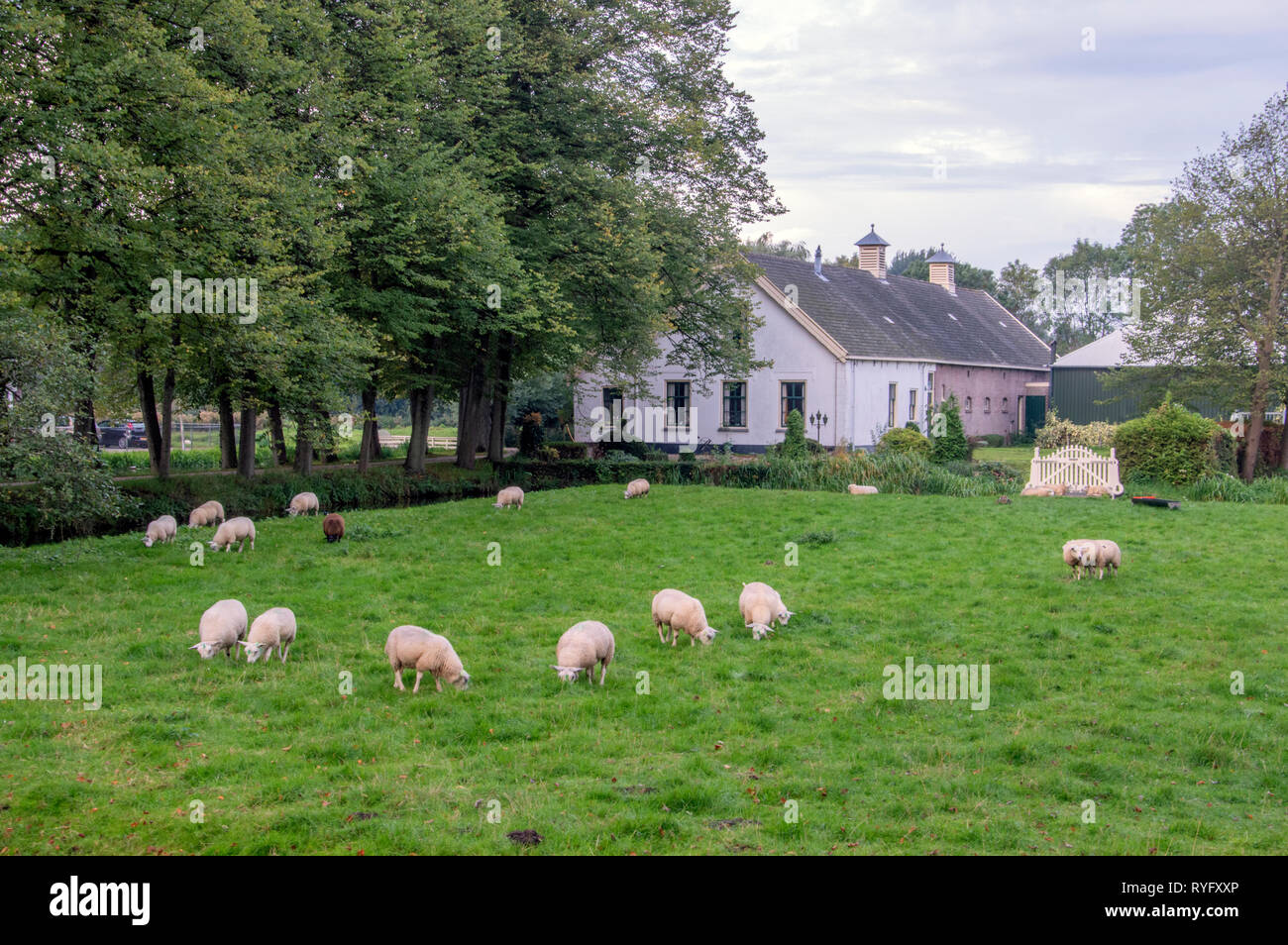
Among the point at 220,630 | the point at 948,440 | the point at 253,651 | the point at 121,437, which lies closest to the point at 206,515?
the point at 220,630

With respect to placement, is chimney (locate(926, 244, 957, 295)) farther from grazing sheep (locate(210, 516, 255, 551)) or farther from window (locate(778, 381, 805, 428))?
grazing sheep (locate(210, 516, 255, 551))

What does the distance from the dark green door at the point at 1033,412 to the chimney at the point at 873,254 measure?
1189 centimetres

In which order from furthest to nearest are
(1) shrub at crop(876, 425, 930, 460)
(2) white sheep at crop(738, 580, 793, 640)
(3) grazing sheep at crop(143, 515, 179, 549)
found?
(1) shrub at crop(876, 425, 930, 460) < (3) grazing sheep at crop(143, 515, 179, 549) < (2) white sheep at crop(738, 580, 793, 640)

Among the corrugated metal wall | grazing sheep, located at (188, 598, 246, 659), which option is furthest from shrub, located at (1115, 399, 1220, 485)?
grazing sheep, located at (188, 598, 246, 659)

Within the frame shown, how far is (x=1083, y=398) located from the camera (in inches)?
1940

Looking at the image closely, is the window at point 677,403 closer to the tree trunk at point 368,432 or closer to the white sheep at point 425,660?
the tree trunk at point 368,432

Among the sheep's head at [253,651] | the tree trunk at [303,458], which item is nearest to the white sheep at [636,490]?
the tree trunk at [303,458]

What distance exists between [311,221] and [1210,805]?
21992 millimetres

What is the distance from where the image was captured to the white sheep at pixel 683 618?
42.6ft

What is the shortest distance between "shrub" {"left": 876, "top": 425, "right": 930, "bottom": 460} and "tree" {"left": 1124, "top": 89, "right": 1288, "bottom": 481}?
1033cm

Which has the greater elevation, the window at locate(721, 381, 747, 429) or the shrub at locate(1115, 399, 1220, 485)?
the window at locate(721, 381, 747, 429)

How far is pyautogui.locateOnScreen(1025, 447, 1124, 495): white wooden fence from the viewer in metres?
27.6

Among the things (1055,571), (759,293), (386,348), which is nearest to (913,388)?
(759,293)

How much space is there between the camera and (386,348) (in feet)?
105
